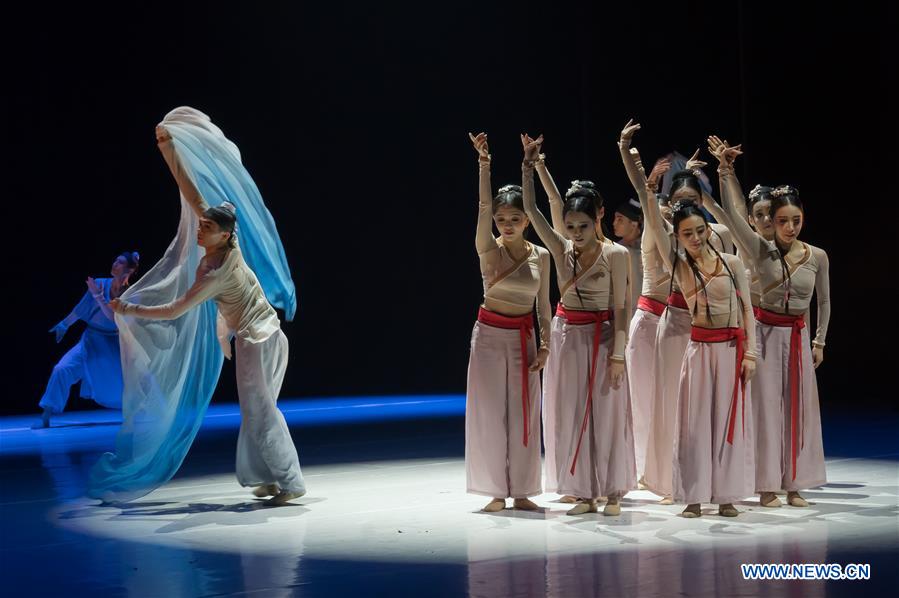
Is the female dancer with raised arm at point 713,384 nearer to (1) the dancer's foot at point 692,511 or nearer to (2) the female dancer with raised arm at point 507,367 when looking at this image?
(1) the dancer's foot at point 692,511

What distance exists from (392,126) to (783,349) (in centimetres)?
659

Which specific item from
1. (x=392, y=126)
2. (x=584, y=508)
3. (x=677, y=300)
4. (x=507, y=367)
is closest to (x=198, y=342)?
(x=507, y=367)

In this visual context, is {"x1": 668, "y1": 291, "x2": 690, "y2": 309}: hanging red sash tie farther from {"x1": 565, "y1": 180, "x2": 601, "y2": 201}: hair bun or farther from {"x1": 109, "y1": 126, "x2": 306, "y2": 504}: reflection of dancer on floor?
{"x1": 109, "y1": 126, "x2": 306, "y2": 504}: reflection of dancer on floor

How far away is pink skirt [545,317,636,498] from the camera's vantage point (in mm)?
5203

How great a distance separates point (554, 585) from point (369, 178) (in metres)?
8.06

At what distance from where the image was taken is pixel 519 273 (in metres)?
5.29

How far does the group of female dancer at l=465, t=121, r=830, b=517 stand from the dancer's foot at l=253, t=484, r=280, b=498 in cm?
94

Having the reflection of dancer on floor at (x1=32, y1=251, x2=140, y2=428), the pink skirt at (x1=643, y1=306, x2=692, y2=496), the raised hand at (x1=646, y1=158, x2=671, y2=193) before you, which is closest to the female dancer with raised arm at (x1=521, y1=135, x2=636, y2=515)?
the raised hand at (x1=646, y1=158, x2=671, y2=193)

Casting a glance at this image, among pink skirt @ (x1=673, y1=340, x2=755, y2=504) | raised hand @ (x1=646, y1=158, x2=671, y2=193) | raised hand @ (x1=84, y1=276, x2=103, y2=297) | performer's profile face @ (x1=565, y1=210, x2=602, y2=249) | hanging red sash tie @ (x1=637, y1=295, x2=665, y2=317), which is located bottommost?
pink skirt @ (x1=673, y1=340, x2=755, y2=504)

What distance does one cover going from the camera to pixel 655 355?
5680 millimetres

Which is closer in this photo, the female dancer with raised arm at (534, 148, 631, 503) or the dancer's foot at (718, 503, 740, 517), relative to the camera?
the dancer's foot at (718, 503, 740, 517)

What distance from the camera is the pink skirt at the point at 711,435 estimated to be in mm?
5000

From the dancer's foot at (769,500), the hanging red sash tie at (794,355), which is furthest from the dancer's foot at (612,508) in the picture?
the hanging red sash tie at (794,355)

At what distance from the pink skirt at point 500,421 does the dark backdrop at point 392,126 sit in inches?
224
